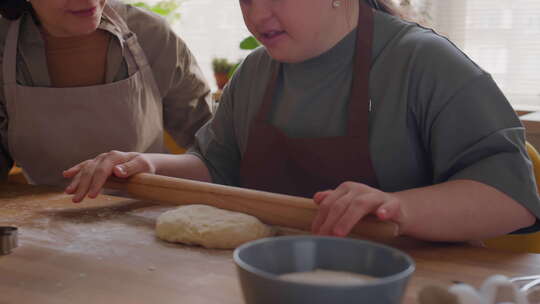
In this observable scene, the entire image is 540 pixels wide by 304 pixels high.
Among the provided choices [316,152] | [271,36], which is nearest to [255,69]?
[271,36]

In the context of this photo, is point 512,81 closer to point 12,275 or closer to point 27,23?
point 27,23

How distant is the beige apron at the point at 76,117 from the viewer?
5.60 feet

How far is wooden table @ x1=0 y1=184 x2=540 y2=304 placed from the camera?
82 centimetres

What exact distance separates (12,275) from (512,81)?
2822 millimetres

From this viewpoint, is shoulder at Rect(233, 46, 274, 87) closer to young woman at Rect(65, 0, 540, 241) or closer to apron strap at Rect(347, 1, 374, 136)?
young woman at Rect(65, 0, 540, 241)

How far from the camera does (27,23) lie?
173 centimetres

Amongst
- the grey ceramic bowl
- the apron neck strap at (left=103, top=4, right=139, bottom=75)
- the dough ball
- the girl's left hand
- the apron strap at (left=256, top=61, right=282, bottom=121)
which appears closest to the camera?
the grey ceramic bowl

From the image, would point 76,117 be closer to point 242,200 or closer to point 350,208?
point 242,200

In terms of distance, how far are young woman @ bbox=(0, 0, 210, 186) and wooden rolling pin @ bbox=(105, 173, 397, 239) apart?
18.4 inches

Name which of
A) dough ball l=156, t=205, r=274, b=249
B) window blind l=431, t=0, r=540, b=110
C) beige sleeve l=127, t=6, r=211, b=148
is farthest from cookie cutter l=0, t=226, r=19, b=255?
window blind l=431, t=0, r=540, b=110

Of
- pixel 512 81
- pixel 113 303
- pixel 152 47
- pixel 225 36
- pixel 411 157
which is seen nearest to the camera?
pixel 113 303

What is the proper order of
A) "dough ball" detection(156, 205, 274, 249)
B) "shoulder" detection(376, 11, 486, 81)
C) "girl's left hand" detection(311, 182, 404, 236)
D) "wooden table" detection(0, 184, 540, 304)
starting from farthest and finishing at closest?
"shoulder" detection(376, 11, 486, 81), "dough ball" detection(156, 205, 274, 249), "girl's left hand" detection(311, 182, 404, 236), "wooden table" detection(0, 184, 540, 304)

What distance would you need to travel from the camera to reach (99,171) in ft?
4.47

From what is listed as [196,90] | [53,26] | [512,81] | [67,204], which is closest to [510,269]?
[67,204]
